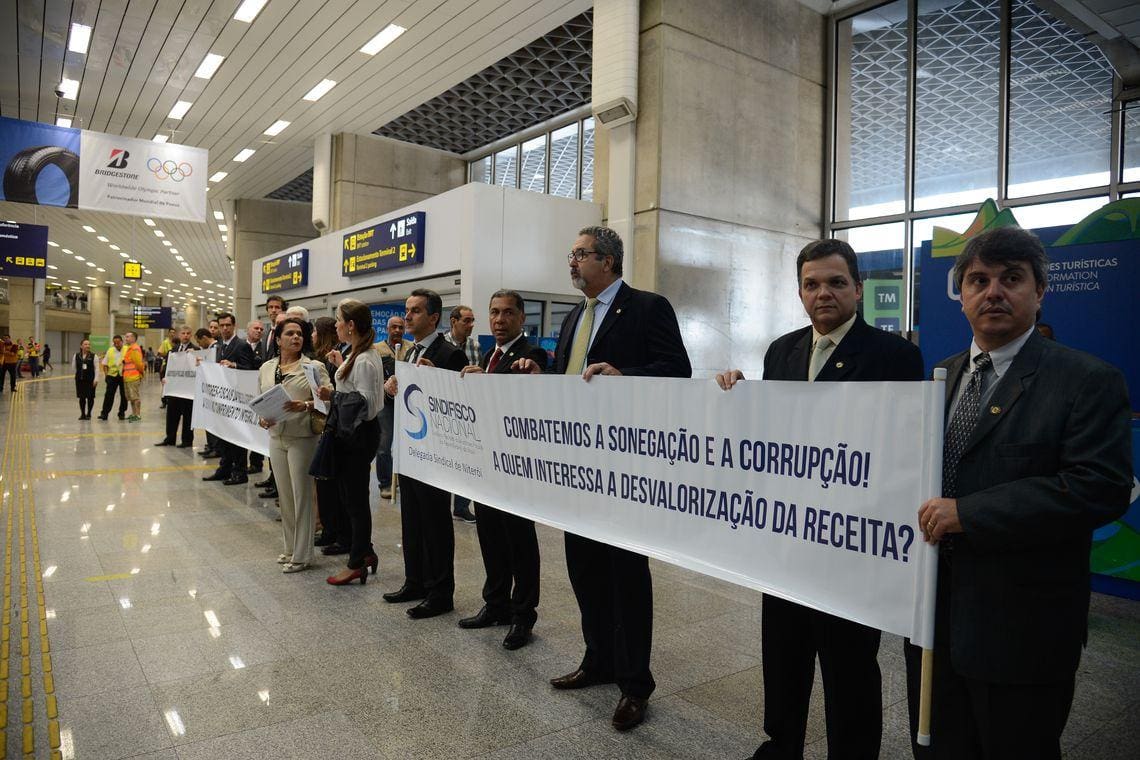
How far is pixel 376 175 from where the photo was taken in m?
14.9

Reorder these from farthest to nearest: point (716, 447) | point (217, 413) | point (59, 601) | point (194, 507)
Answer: point (217, 413)
point (194, 507)
point (59, 601)
point (716, 447)

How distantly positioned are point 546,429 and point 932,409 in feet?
5.51

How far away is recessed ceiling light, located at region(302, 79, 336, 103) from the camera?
11.6m

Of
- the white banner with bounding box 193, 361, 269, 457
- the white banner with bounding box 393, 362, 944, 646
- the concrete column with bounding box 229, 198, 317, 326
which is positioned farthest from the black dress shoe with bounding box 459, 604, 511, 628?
the concrete column with bounding box 229, 198, 317, 326

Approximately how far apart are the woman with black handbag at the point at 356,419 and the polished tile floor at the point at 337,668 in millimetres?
261

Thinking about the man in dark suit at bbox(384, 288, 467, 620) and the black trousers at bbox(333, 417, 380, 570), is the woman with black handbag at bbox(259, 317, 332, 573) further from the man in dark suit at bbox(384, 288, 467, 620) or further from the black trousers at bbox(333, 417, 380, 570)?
the man in dark suit at bbox(384, 288, 467, 620)

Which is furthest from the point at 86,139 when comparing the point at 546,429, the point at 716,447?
the point at 716,447

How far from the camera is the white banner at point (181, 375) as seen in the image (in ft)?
29.1

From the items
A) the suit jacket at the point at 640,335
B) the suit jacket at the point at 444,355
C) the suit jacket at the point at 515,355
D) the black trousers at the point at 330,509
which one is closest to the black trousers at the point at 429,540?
the suit jacket at the point at 444,355

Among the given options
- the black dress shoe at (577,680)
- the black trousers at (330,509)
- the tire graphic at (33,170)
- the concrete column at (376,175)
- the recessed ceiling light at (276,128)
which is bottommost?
the black dress shoe at (577,680)

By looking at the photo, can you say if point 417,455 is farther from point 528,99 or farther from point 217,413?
point 528,99

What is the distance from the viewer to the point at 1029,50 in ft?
28.6

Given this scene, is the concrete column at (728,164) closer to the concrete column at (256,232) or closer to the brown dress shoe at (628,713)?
the brown dress shoe at (628,713)

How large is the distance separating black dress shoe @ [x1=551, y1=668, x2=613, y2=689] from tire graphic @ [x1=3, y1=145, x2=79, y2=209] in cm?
1134
